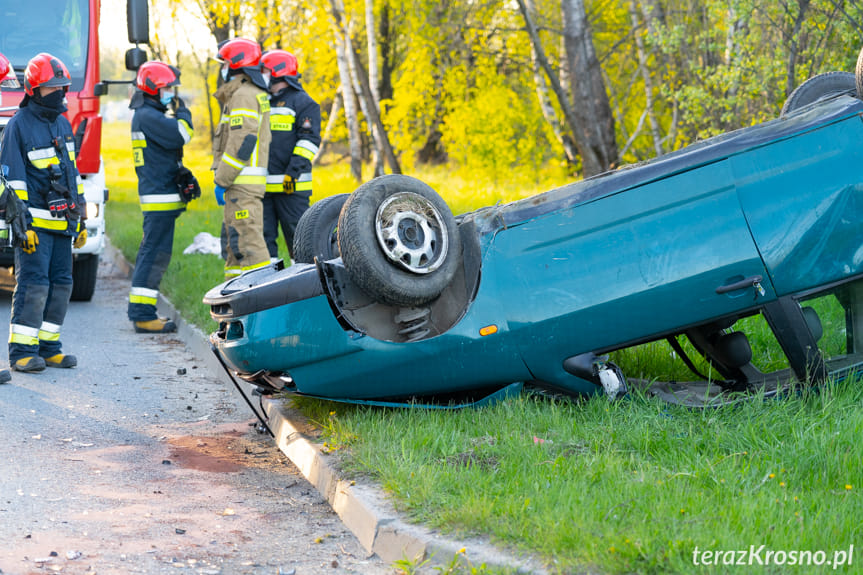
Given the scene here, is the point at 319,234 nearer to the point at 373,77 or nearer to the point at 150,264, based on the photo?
the point at 150,264

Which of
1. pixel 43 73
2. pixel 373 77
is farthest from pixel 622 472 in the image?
pixel 373 77

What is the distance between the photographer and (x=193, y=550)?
3602 millimetres

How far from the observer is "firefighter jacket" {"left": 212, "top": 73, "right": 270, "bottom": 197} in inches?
292

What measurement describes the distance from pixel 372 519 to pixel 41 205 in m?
4.13

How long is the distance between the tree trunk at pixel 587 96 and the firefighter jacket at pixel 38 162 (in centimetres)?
822

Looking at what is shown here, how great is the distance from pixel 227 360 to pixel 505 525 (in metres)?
1.94

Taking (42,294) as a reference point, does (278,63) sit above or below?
above

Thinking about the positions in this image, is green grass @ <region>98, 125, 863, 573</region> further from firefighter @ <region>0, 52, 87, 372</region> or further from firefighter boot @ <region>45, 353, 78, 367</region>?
firefighter @ <region>0, 52, 87, 372</region>

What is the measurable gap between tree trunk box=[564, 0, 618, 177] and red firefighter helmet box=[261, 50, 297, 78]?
5989 mm

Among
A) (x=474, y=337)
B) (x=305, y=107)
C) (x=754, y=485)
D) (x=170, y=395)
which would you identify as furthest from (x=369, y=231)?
(x=305, y=107)

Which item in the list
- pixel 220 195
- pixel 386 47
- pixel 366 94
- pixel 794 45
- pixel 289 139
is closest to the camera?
pixel 220 195

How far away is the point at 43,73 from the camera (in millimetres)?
6395

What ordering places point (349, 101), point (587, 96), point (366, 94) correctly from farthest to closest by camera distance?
1. point (349, 101)
2. point (366, 94)
3. point (587, 96)

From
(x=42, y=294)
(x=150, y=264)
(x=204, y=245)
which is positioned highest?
(x=42, y=294)
